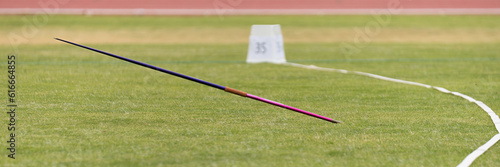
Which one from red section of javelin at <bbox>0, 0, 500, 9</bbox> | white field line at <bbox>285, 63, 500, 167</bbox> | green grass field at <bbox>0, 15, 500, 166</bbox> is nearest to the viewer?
white field line at <bbox>285, 63, 500, 167</bbox>

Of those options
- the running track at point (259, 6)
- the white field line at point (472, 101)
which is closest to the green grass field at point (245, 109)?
the white field line at point (472, 101)

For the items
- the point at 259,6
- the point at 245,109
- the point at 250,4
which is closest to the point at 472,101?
the point at 245,109

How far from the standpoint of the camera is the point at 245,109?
7.34m

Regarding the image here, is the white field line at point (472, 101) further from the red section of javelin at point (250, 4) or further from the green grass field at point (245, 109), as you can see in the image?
the red section of javelin at point (250, 4)

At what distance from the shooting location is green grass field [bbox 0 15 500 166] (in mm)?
5164

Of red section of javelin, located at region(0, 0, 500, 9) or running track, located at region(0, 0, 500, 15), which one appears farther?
red section of javelin, located at region(0, 0, 500, 9)

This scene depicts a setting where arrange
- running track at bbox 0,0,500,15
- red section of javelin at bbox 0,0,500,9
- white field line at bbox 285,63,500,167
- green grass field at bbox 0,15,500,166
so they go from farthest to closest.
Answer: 1. red section of javelin at bbox 0,0,500,9
2. running track at bbox 0,0,500,15
3. green grass field at bbox 0,15,500,166
4. white field line at bbox 285,63,500,167

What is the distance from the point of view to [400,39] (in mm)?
20359

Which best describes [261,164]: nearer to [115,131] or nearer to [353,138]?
[353,138]

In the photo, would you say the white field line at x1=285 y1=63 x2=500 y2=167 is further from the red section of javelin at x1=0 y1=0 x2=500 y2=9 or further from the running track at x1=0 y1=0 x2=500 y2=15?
the red section of javelin at x1=0 y1=0 x2=500 y2=9

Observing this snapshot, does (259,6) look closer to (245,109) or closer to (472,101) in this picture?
(472,101)

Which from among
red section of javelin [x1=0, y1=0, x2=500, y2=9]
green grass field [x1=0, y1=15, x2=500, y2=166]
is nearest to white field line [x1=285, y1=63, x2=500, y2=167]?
green grass field [x1=0, y1=15, x2=500, y2=166]

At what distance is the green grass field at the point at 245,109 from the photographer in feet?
16.9

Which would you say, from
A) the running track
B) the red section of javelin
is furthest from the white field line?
the red section of javelin
